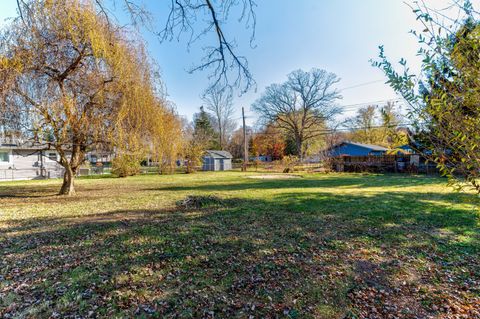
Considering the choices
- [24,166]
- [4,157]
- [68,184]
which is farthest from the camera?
[24,166]

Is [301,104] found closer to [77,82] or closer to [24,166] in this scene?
[77,82]

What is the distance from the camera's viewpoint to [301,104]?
30766 mm

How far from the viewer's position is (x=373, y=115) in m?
33.2

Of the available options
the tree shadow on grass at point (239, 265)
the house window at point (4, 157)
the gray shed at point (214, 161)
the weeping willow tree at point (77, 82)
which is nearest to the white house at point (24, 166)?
the house window at point (4, 157)

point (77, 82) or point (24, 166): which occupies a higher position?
point (77, 82)

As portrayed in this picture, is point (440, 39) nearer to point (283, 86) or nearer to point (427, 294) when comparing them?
point (427, 294)

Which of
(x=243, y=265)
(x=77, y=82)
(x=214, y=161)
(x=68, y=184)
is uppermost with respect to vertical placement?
(x=77, y=82)

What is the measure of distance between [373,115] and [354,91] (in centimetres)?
896

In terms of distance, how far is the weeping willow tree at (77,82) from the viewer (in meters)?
6.75

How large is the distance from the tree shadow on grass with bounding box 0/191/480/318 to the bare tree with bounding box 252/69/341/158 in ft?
84.3

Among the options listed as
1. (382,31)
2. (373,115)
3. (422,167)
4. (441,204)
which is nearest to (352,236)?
(382,31)

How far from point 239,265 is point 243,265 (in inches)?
2.2

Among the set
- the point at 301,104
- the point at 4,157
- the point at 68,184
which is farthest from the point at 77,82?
the point at 301,104

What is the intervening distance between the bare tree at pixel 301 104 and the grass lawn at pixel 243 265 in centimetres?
2538
